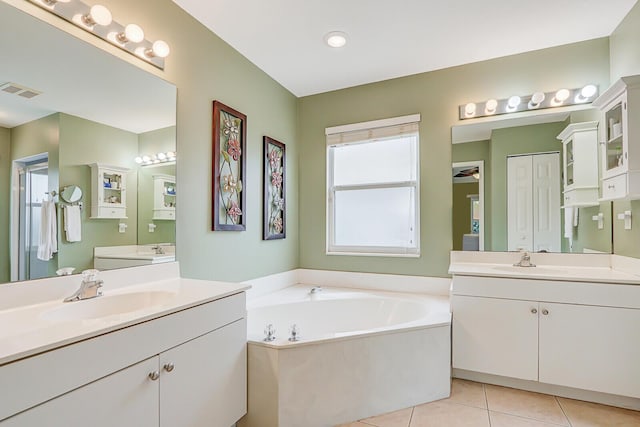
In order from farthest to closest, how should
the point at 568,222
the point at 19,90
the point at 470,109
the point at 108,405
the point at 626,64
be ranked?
the point at 470,109 → the point at 568,222 → the point at 626,64 → the point at 19,90 → the point at 108,405

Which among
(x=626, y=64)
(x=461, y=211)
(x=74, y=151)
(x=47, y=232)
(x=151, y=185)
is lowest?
(x=47, y=232)

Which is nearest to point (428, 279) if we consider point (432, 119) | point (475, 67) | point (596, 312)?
point (596, 312)

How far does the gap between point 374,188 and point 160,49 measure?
207 cm

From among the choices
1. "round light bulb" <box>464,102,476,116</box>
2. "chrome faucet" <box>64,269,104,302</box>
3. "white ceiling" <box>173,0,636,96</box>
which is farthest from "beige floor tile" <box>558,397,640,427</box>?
"chrome faucet" <box>64,269,104,302</box>

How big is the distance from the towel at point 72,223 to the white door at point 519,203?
9.31 feet

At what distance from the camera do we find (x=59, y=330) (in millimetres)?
1007

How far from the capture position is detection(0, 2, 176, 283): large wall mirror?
129 centimetres

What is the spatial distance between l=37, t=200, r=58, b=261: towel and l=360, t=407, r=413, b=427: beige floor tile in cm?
179

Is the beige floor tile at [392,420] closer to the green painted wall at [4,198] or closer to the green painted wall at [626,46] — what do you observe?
the green painted wall at [4,198]

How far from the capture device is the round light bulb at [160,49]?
177 centimetres

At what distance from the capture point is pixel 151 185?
5.95ft

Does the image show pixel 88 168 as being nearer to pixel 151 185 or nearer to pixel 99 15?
pixel 151 185

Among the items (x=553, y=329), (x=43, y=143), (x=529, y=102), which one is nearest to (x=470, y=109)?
(x=529, y=102)

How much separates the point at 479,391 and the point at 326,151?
7.71ft
